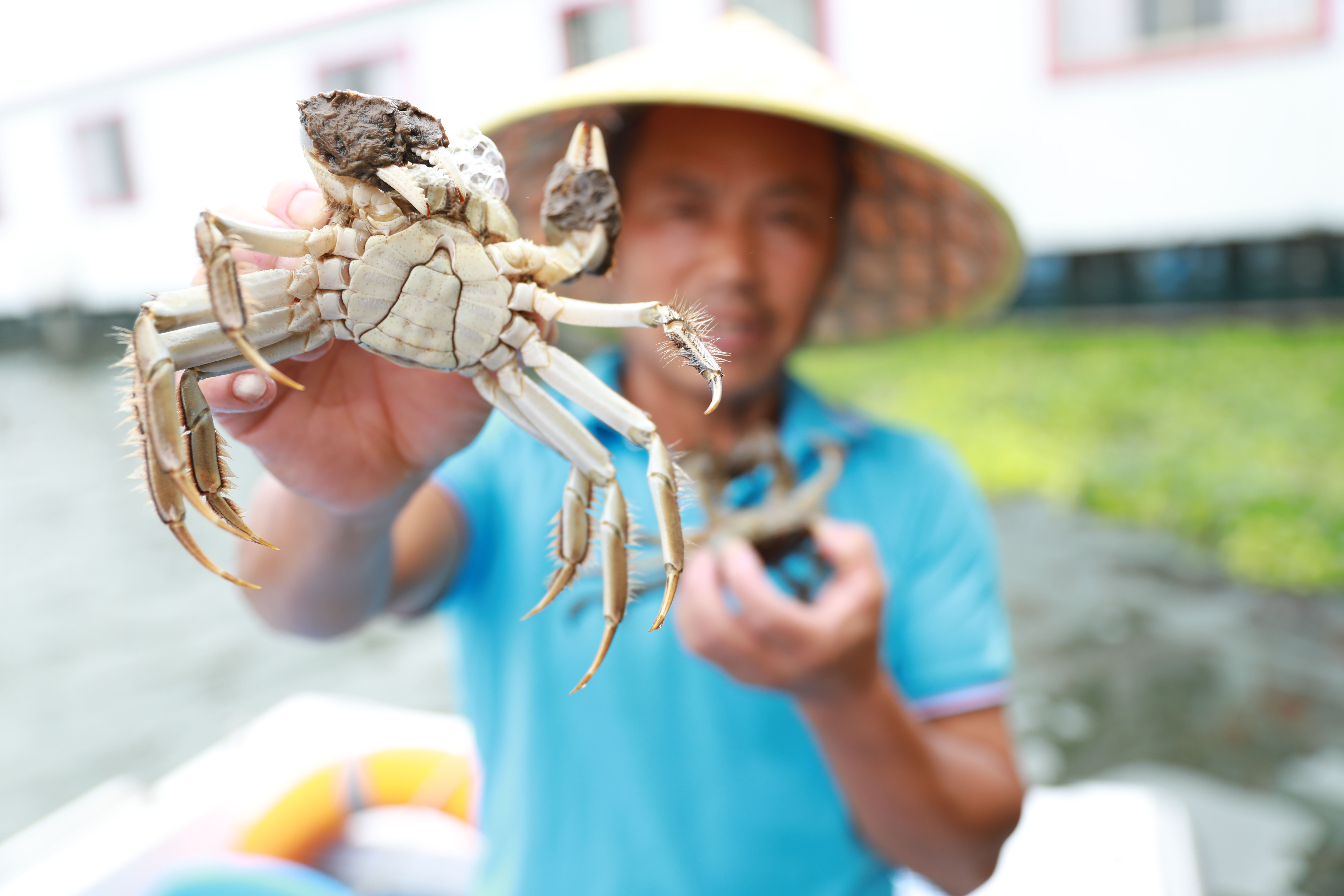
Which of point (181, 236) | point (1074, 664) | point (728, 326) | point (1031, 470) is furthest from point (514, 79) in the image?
point (181, 236)

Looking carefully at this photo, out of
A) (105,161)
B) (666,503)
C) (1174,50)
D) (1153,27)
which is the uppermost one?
(1153,27)

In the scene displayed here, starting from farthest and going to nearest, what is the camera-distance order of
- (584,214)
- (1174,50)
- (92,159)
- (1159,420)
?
(1174,50), (1159,420), (92,159), (584,214)

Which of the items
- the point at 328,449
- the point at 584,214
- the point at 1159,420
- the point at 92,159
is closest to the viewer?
the point at 584,214

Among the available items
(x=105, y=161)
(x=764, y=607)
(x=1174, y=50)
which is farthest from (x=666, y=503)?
(x=1174, y=50)

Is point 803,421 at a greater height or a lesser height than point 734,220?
lesser

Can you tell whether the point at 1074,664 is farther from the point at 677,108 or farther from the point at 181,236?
the point at 181,236

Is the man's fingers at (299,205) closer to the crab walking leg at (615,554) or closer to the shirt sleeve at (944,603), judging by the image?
the crab walking leg at (615,554)

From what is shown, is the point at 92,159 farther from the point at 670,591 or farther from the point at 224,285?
the point at 670,591
